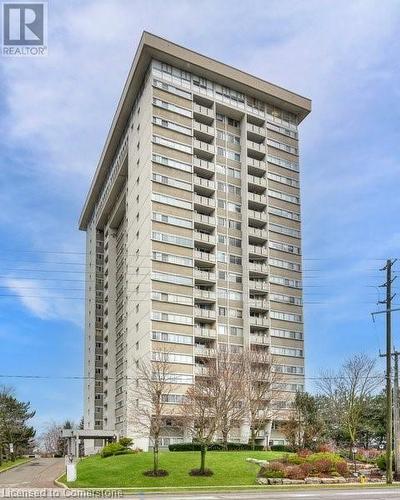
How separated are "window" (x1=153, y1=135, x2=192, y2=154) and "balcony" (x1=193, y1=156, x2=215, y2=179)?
1795 millimetres

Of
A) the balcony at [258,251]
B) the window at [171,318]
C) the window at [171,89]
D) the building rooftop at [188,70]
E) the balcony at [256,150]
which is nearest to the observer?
the window at [171,318]

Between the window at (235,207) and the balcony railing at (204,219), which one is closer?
the balcony railing at (204,219)

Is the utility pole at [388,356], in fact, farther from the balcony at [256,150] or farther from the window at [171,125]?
the balcony at [256,150]

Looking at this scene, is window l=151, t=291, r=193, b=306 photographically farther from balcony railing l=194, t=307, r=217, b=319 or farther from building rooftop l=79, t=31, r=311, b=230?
building rooftop l=79, t=31, r=311, b=230

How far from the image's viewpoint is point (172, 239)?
276ft

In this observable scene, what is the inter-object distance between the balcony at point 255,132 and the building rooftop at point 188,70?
5.14m

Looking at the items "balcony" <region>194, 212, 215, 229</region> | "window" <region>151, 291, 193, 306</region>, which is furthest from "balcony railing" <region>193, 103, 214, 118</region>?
"window" <region>151, 291, 193, 306</region>

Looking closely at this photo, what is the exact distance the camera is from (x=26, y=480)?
48562 millimetres

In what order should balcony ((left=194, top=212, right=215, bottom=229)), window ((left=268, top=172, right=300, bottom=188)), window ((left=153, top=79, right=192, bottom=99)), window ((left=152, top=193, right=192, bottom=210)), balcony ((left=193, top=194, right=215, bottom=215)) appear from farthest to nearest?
window ((left=268, top=172, right=300, bottom=188)), balcony ((left=193, top=194, right=215, bottom=215)), window ((left=153, top=79, right=192, bottom=99)), balcony ((left=194, top=212, right=215, bottom=229)), window ((left=152, top=193, right=192, bottom=210))

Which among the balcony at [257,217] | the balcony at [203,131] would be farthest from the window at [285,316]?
the balcony at [203,131]

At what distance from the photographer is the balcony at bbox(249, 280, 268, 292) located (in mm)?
90250

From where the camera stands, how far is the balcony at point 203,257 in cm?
8606

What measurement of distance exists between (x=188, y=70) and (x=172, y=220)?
23331mm

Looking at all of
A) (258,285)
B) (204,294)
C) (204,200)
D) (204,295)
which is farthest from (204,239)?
(258,285)
